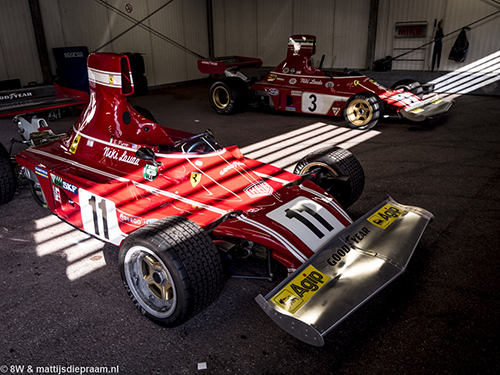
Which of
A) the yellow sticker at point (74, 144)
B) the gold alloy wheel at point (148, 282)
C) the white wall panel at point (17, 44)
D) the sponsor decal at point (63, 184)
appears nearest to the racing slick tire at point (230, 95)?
the yellow sticker at point (74, 144)

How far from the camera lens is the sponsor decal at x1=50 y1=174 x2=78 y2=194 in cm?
379

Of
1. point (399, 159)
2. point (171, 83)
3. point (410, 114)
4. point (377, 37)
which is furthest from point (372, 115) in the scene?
point (171, 83)

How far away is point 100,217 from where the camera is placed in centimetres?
364

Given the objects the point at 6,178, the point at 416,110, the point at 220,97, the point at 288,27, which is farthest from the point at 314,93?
the point at 288,27

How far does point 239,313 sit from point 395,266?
3.92ft

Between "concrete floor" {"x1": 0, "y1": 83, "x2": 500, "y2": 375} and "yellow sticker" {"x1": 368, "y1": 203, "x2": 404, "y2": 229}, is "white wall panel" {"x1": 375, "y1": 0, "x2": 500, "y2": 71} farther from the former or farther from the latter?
"yellow sticker" {"x1": 368, "y1": 203, "x2": 404, "y2": 229}

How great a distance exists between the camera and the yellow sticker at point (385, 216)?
3303 millimetres

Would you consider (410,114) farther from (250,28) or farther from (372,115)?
(250,28)

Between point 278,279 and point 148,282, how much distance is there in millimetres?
1072

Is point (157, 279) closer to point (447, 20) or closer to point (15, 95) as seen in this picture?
point (15, 95)

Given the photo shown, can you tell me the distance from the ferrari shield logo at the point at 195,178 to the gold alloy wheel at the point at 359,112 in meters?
5.48

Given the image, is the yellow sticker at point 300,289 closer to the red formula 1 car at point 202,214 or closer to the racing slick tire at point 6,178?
the red formula 1 car at point 202,214

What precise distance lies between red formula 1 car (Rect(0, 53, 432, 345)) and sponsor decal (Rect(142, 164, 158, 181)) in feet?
0.03

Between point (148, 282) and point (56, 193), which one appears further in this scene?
point (56, 193)
